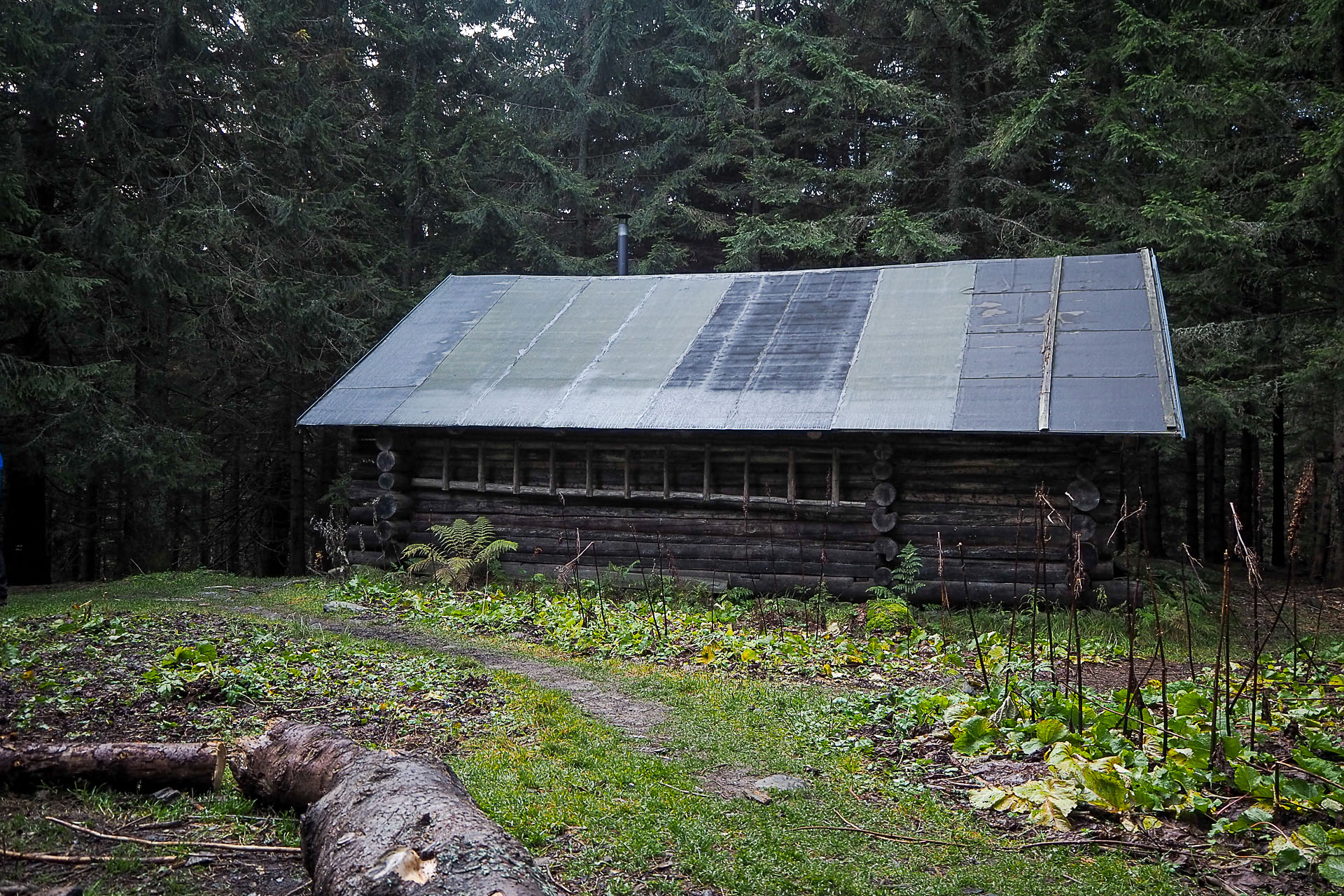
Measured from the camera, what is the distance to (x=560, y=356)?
15352mm

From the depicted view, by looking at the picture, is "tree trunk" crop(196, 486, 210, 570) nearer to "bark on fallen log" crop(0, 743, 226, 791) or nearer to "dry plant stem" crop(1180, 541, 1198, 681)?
"bark on fallen log" crop(0, 743, 226, 791)

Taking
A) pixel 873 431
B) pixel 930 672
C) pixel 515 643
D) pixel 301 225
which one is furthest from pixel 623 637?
pixel 301 225

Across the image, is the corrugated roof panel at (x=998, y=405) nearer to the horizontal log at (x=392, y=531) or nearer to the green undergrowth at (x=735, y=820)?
the green undergrowth at (x=735, y=820)

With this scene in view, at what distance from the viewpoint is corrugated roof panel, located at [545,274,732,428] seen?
1355 cm

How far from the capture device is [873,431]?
39.1 ft

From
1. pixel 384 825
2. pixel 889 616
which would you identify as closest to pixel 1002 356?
pixel 889 616

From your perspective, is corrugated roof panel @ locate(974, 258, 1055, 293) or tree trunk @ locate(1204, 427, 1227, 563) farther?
tree trunk @ locate(1204, 427, 1227, 563)

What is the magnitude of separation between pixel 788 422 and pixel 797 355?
1971mm

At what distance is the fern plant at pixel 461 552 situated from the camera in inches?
538

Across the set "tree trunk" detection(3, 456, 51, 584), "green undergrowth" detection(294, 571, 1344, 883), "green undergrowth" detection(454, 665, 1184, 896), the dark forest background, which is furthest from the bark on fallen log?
"tree trunk" detection(3, 456, 51, 584)

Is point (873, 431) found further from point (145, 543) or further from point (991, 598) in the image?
point (145, 543)

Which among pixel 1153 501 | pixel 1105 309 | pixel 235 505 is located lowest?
pixel 235 505

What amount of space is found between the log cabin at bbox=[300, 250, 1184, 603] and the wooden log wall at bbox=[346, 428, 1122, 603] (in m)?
0.03

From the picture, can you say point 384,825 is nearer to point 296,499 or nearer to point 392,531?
point 392,531
